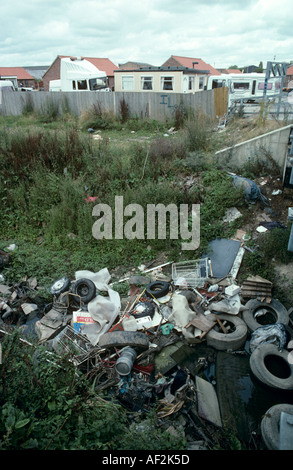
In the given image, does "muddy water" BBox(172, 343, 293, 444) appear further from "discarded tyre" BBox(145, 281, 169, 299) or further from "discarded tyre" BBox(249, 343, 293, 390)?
"discarded tyre" BBox(145, 281, 169, 299)

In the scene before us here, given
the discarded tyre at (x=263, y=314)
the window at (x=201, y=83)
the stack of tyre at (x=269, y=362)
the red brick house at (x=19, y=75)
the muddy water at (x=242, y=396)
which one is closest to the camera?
the stack of tyre at (x=269, y=362)

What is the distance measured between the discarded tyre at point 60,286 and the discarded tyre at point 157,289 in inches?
57.3

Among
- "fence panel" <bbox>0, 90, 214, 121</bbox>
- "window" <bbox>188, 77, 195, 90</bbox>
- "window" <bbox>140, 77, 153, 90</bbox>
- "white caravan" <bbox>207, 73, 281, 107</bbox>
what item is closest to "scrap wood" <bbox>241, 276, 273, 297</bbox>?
"fence panel" <bbox>0, 90, 214, 121</bbox>

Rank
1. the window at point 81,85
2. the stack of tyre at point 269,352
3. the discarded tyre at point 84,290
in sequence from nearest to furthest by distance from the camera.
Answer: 1. the stack of tyre at point 269,352
2. the discarded tyre at point 84,290
3. the window at point 81,85

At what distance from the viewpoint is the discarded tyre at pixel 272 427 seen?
301cm

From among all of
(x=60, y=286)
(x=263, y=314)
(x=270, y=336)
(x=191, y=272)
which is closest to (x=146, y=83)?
(x=191, y=272)

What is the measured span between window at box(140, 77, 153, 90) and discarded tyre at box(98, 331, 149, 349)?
59.5 ft

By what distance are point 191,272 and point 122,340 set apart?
7.11 feet

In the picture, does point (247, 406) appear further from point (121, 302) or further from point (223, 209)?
point (223, 209)

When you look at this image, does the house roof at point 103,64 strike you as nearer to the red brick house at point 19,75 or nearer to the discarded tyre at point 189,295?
the red brick house at point 19,75

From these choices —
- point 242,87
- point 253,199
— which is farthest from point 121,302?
point 242,87

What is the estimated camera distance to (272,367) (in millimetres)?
4121

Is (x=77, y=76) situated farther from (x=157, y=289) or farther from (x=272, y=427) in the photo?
(x=272, y=427)

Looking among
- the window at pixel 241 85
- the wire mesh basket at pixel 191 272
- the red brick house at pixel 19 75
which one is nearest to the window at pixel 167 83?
the window at pixel 241 85
